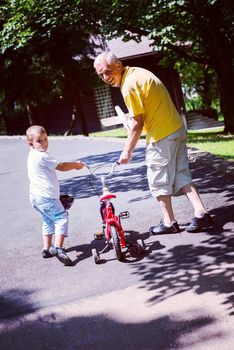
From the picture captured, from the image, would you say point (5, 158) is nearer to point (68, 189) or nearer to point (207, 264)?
point (68, 189)

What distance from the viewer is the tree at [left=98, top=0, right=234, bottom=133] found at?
14875 mm

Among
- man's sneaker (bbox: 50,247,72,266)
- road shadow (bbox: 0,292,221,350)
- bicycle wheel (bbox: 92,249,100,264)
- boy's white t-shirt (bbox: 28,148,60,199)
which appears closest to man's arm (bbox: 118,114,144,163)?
boy's white t-shirt (bbox: 28,148,60,199)

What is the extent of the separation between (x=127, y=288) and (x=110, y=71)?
2.41 meters

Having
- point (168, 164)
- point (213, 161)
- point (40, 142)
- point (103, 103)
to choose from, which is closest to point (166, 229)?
point (168, 164)

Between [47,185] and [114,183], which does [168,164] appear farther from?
[114,183]

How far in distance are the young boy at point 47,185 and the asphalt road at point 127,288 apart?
36cm

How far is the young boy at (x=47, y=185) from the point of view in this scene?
5258 mm

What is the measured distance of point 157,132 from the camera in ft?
17.4

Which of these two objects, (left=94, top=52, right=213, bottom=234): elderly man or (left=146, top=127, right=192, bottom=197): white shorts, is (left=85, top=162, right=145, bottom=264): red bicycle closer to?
(left=94, top=52, right=213, bottom=234): elderly man

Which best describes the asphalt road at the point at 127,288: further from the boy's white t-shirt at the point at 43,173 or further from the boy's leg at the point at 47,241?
the boy's white t-shirt at the point at 43,173

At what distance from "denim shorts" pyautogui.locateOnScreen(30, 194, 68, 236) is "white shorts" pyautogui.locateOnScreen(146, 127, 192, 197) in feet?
3.80

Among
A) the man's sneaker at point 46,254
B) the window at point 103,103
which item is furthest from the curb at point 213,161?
the window at point 103,103

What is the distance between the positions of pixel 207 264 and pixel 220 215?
161 centimetres

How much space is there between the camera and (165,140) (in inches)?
208
